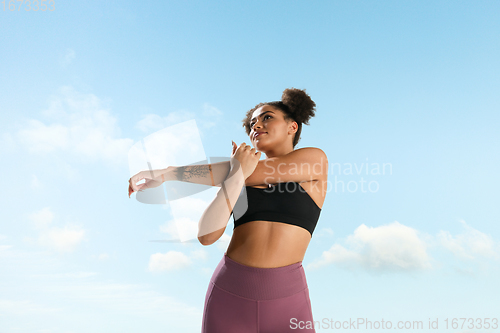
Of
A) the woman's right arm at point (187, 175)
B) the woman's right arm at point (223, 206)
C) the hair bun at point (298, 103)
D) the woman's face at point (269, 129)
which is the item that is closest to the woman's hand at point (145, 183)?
the woman's right arm at point (187, 175)

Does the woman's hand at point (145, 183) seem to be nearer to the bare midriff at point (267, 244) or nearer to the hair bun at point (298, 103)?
the bare midriff at point (267, 244)

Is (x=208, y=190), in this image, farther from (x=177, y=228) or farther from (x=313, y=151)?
(x=313, y=151)

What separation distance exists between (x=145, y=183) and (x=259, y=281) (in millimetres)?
878

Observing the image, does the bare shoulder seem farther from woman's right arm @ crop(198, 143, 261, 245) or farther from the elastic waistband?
the elastic waistband

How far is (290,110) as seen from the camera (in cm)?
247

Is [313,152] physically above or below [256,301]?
above

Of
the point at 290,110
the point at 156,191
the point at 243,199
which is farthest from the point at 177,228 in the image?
the point at 290,110

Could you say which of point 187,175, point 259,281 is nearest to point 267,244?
point 259,281

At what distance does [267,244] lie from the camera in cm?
184

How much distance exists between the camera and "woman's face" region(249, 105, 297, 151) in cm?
227

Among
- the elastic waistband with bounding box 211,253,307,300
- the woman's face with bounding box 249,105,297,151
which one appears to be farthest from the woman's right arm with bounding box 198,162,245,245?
the woman's face with bounding box 249,105,297,151

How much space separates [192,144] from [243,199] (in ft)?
1.53

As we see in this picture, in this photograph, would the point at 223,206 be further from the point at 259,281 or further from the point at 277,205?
the point at 259,281

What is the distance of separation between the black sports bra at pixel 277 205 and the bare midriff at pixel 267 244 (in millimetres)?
36
